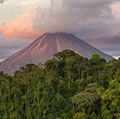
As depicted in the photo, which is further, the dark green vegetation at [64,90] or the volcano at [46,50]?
the volcano at [46,50]

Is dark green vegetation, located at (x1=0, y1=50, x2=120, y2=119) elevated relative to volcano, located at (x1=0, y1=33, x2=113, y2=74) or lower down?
lower down

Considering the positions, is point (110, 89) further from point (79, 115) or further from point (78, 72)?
point (78, 72)

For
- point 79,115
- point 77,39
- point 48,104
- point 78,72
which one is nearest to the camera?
point 79,115

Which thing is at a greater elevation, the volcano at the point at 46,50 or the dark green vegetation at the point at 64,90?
the volcano at the point at 46,50

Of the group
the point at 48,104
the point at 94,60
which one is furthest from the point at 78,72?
the point at 48,104

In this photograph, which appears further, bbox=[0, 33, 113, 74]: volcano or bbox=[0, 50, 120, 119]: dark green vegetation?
bbox=[0, 33, 113, 74]: volcano
